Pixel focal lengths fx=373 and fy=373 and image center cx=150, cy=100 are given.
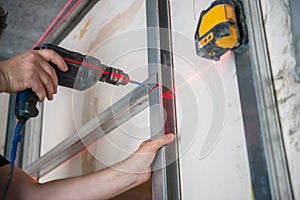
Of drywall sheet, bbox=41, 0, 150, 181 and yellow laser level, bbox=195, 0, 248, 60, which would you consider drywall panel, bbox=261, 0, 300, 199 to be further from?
drywall sheet, bbox=41, 0, 150, 181

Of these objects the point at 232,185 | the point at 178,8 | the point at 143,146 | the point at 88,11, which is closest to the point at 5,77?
the point at 143,146

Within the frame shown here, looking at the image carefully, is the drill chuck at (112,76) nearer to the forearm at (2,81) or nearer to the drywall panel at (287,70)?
the forearm at (2,81)

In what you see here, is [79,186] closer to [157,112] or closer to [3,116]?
[157,112]

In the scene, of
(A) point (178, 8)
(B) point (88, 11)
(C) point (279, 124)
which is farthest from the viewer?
(B) point (88, 11)

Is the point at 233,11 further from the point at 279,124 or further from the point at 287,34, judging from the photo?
the point at 279,124

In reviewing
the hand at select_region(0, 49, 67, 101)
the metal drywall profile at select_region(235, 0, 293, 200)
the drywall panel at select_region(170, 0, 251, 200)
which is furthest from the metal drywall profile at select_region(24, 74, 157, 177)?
the metal drywall profile at select_region(235, 0, 293, 200)

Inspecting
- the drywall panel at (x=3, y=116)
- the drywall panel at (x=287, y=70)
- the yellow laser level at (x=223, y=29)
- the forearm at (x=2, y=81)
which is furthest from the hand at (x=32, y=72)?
the drywall panel at (x=3, y=116)

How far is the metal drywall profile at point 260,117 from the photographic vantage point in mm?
648

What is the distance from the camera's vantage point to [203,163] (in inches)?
33.7

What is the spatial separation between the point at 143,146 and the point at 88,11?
98cm

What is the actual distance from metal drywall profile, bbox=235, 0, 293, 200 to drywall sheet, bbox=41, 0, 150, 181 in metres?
0.42

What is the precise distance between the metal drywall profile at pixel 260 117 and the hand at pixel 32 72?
1.61ft

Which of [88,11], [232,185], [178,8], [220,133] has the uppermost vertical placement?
[88,11]

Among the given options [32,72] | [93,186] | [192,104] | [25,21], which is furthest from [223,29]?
[25,21]
